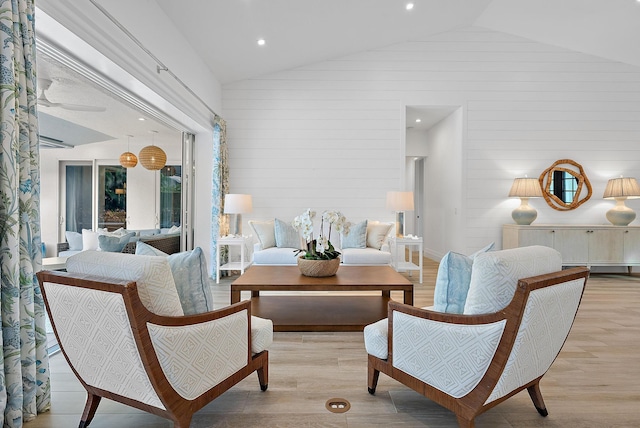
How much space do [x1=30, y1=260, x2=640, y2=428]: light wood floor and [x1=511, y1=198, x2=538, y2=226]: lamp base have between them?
2852 millimetres

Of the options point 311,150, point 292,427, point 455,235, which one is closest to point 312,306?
point 292,427

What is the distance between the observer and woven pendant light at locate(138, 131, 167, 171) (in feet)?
15.6

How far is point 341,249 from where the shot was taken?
5.00 meters

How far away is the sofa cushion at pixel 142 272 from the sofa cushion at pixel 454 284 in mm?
1250

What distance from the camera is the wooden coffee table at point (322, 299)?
2.77 metres

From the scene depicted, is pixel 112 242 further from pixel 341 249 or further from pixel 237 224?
pixel 341 249

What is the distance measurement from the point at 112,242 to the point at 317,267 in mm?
2031

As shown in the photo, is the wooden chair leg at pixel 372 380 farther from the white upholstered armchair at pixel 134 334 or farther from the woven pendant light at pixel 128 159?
the woven pendant light at pixel 128 159

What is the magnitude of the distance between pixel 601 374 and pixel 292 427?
2.03 meters

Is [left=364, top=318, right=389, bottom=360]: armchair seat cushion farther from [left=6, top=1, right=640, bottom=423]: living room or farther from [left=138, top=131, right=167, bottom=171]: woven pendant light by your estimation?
[left=138, top=131, right=167, bottom=171]: woven pendant light

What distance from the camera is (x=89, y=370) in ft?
4.91

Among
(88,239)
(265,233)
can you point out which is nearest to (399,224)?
(265,233)

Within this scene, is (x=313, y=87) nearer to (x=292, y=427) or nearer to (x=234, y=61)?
(x=234, y=61)

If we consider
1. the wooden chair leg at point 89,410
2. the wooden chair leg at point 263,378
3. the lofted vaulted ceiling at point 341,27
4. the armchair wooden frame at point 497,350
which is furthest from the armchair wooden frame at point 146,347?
the lofted vaulted ceiling at point 341,27
